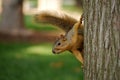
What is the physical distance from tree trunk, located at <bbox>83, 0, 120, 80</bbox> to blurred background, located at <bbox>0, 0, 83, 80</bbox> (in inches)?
65.2

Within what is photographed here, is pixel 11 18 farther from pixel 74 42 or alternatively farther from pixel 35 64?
pixel 74 42

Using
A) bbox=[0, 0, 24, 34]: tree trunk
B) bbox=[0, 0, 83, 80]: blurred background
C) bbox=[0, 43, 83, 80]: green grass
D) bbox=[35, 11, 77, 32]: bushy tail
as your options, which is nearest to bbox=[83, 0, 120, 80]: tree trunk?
bbox=[35, 11, 77, 32]: bushy tail

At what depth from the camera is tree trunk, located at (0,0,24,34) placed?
13594 mm

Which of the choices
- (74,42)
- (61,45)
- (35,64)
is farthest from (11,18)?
(74,42)

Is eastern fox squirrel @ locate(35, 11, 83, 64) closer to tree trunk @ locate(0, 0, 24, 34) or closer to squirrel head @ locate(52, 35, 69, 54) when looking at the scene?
squirrel head @ locate(52, 35, 69, 54)

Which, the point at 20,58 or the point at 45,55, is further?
the point at 45,55

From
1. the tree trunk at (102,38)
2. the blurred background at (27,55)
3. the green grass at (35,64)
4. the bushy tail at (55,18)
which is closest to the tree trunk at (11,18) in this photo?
the blurred background at (27,55)

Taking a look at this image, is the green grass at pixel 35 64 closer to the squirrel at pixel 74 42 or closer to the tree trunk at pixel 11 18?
the tree trunk at pixel 11 18

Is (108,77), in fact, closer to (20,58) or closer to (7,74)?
(7,74)

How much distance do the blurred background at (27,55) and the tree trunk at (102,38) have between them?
1.66m

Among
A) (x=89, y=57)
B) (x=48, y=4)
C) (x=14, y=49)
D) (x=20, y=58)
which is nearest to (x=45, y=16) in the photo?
(x=89, y=57)

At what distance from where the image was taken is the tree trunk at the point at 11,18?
13.6 m

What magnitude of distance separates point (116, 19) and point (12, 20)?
10433 mm

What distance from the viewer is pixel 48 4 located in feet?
75.2
